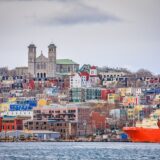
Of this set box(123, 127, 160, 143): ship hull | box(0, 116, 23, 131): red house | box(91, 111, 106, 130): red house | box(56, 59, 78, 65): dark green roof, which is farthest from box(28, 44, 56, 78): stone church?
box(123, 127, 160, 143): ship hull

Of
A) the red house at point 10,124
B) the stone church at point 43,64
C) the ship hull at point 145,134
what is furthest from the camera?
the stone church at point 43,64

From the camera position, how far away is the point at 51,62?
13662 centimetres

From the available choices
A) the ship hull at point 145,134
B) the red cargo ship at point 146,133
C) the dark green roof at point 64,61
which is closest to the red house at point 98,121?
the red cargo ship at point 146,133

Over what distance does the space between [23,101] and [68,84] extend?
20.7 meters

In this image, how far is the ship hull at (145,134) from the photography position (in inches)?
2702

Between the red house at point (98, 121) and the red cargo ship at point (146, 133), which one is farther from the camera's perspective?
the red house at point (98, 121)

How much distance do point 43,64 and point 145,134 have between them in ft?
220

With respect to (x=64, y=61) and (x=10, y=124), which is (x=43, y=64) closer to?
(x=64, y=61)

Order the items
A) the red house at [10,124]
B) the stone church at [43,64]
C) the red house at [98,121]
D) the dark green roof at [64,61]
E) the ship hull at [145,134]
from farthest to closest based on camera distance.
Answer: the dark green roof at [64,61]
the stone church at [43,64]
the red house at [98,121]
the red house at [10,124]
the ship hull at [145,134]

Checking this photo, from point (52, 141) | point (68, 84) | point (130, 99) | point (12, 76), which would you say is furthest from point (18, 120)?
point (12, 76)

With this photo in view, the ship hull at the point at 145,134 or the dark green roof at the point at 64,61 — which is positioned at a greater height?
the dark green roof at the point at 64,61

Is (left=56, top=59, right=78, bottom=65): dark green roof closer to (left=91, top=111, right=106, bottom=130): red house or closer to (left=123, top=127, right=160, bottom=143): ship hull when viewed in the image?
(left=91, top=111, right=106, bottom=130): red house

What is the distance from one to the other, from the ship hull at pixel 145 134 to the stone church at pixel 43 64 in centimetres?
6383

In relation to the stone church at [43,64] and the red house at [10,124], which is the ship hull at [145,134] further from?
the stone church at [43,64]
